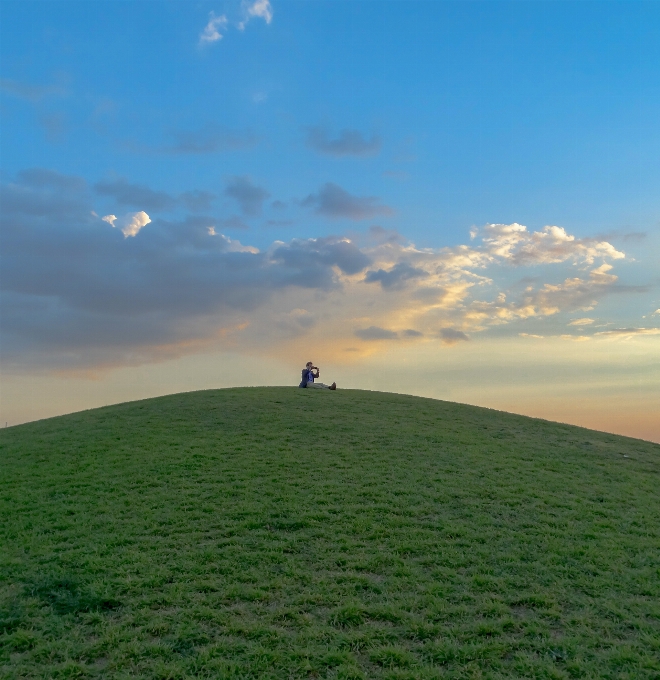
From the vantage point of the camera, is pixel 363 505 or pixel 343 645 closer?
pixel 343 645

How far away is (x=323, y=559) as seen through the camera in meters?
10.3

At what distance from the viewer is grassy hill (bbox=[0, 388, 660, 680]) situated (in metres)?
7.48

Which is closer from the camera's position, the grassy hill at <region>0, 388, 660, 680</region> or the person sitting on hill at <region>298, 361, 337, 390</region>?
the grassy hill at <region>0, 388, 660, 680</region>

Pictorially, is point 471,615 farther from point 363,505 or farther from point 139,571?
point 139,571

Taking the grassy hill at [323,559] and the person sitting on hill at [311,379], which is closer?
the grassy hill at [323,559]

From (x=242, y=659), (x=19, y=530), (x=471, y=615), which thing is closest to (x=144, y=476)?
(x=19, y=530)

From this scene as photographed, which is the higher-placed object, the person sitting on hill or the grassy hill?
the person sitting on hill

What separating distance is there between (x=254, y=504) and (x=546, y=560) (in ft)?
21.3

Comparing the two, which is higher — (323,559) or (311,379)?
(311,379)

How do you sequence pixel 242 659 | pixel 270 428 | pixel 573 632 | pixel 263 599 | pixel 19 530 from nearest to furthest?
pixel 242 659
pixel 573 632
pixel 263 599
pixel 19 530
pixel 270 428

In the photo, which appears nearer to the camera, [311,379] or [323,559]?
[323,559]

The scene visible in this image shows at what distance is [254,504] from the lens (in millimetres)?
13109

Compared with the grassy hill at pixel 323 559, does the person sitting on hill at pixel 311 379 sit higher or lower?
higher

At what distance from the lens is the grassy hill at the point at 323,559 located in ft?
24.5
